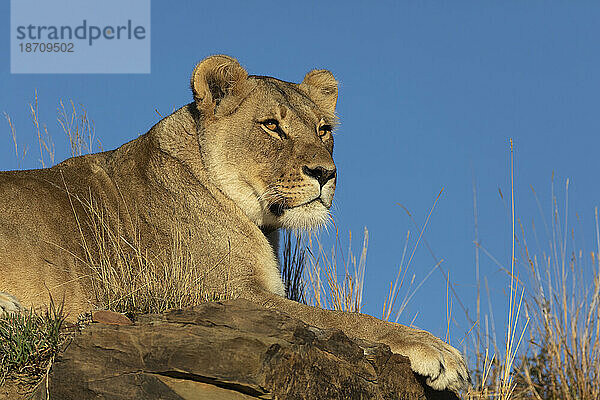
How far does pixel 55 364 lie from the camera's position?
443cm

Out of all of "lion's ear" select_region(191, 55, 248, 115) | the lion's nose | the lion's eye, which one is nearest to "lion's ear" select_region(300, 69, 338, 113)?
the lion's eye

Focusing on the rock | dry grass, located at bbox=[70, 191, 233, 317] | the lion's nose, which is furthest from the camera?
the lion's nose

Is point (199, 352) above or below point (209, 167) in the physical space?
below

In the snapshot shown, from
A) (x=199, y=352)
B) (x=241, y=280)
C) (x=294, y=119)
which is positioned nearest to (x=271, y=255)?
(x=241, y=280)

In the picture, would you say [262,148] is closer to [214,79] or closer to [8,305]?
[214,79]

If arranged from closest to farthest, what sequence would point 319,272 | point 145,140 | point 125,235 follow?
point 125,235
point 145,140
point 319,272

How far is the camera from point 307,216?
20.3ft

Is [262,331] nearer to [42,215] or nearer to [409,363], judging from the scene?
[409,363]

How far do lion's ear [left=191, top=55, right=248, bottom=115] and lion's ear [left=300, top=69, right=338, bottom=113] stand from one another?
1.05m

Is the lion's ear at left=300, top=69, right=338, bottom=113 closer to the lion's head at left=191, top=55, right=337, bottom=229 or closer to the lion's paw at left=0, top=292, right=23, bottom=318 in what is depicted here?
the lion's head at left=191, top=55, right=337, bottom=229

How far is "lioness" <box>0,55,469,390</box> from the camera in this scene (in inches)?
230

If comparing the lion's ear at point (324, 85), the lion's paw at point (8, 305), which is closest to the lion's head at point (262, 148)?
the lion's ear at point (324, 85)

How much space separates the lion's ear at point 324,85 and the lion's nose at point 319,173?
1421 millimetres

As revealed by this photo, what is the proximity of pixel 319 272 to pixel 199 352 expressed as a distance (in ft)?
11.8
